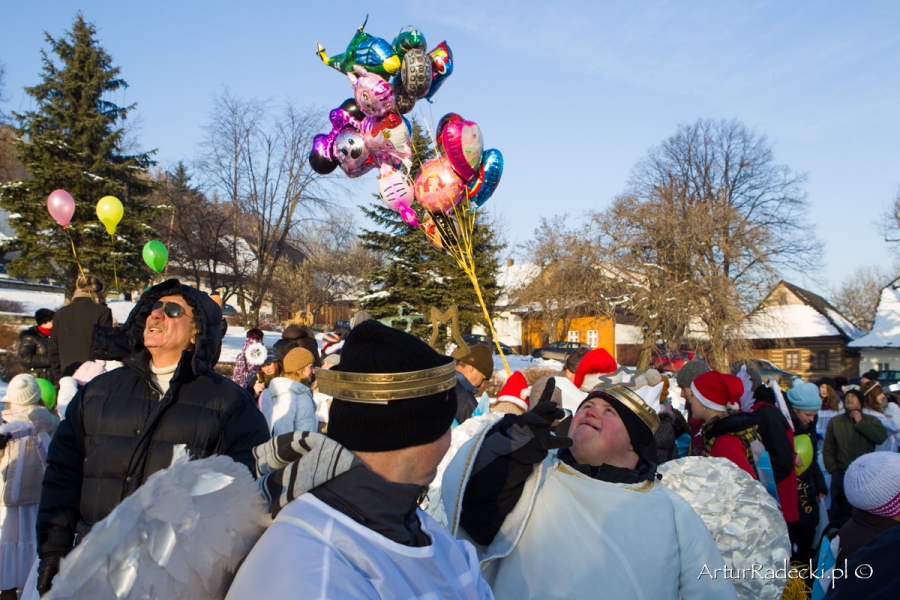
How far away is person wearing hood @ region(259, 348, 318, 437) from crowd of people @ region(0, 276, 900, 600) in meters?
0.02

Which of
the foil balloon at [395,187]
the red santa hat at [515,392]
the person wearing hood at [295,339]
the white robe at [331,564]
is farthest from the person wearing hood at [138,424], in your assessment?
the foil balloon at [395,187]

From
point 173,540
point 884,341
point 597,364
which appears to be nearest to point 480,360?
point 597,364

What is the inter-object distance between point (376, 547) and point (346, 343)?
0.47 meters

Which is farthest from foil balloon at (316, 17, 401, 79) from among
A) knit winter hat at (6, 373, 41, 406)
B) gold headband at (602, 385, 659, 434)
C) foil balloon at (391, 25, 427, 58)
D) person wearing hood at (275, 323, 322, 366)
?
gold headband at (602, 385, 659, 434)

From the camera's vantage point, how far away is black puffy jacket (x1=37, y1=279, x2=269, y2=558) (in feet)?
8.23

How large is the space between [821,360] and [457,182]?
1517 inches

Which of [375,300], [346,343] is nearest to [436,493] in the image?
[346,343]

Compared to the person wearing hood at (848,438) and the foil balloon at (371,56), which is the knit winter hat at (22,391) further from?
the person wearing hood at (848,438)

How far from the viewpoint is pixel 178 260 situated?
95.5ft

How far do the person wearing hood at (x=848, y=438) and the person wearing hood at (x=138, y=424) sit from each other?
23.0 feet

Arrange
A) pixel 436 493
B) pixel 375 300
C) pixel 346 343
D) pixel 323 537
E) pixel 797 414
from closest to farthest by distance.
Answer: pixel 323 537
pixel 346 343
pixel 436 493
pixel 797 414
pixel 375 300

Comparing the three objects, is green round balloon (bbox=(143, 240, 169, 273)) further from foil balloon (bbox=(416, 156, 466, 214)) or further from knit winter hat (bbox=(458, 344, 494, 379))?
knit winter hat (bbox=(458, 344, 494, 379))

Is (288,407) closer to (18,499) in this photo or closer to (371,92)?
(18,499)

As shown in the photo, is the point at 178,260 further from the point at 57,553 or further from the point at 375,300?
the point at 57,553
